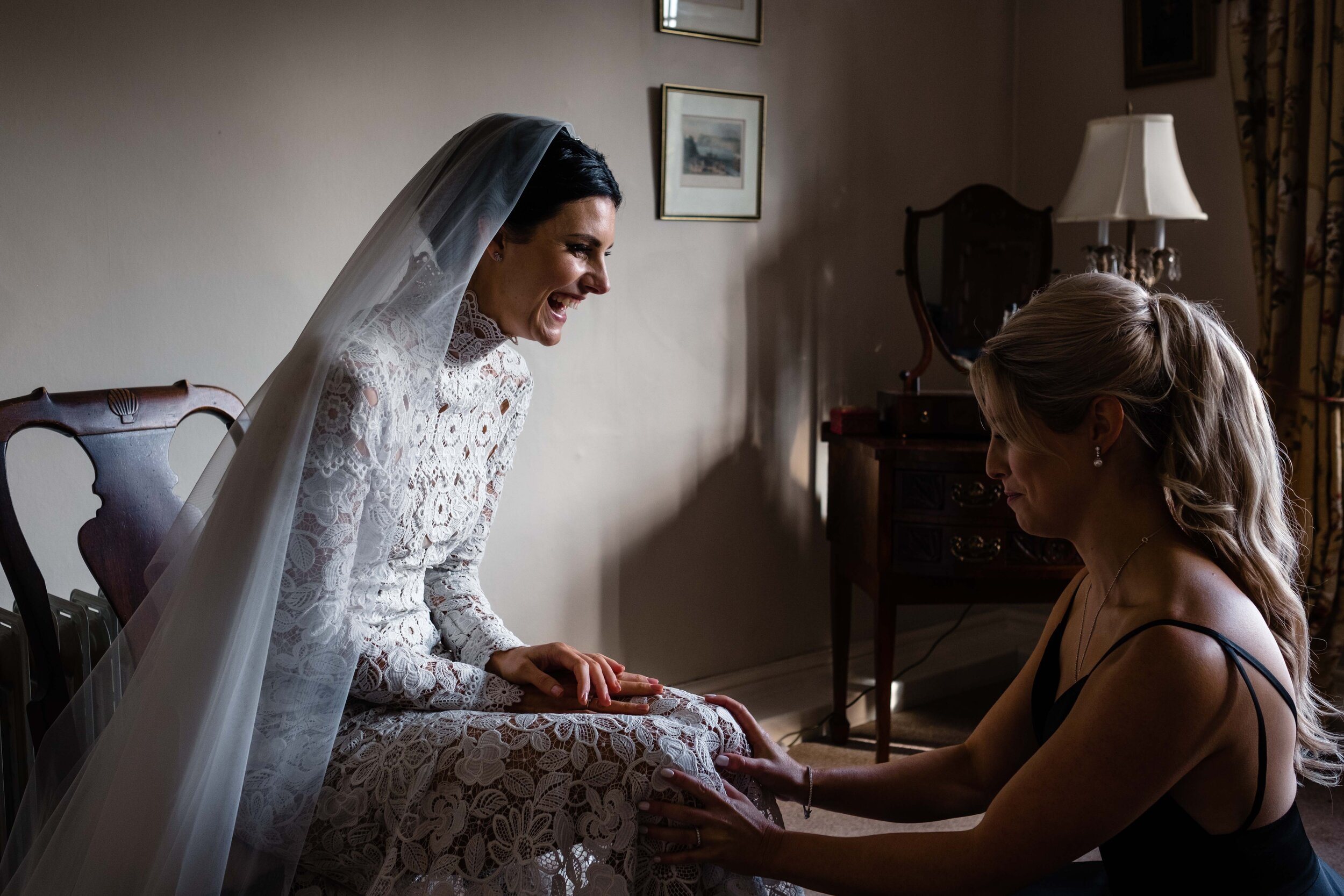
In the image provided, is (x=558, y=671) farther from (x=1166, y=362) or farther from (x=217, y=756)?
(x=1166, y=362)

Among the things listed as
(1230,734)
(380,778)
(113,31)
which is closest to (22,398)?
(113,31)

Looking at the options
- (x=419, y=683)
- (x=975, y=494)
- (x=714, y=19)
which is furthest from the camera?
(x=714, y=19)

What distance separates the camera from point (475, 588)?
70.5 inches

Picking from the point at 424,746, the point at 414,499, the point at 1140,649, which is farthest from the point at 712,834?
the point at 414,499

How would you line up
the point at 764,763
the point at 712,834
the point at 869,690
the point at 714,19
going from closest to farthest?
the point at 712,834 → the point at 764,763 → the point at 714,19 → the point at 869,690

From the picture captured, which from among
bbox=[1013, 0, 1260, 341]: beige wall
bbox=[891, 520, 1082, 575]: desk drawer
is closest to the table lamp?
bbox=[1013, 0, 1260, 341]: beige wall

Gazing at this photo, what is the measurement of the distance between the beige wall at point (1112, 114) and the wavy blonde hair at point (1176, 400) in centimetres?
206

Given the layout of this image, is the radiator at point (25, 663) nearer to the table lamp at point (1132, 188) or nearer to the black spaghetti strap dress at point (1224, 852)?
the black spaghetti strap dress at point (1224, 852)

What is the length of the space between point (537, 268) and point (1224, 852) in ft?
3.84

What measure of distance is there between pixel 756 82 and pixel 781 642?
1.55m

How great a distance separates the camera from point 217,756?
4.06ft

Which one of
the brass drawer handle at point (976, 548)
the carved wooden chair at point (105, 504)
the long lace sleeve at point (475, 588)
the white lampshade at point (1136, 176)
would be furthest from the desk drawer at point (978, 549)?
the carved wooden chair at point (105, 504)

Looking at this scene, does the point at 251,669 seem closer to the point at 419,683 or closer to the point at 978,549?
the point at 419,683

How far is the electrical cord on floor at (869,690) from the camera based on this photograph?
→ 3025 millimetres
